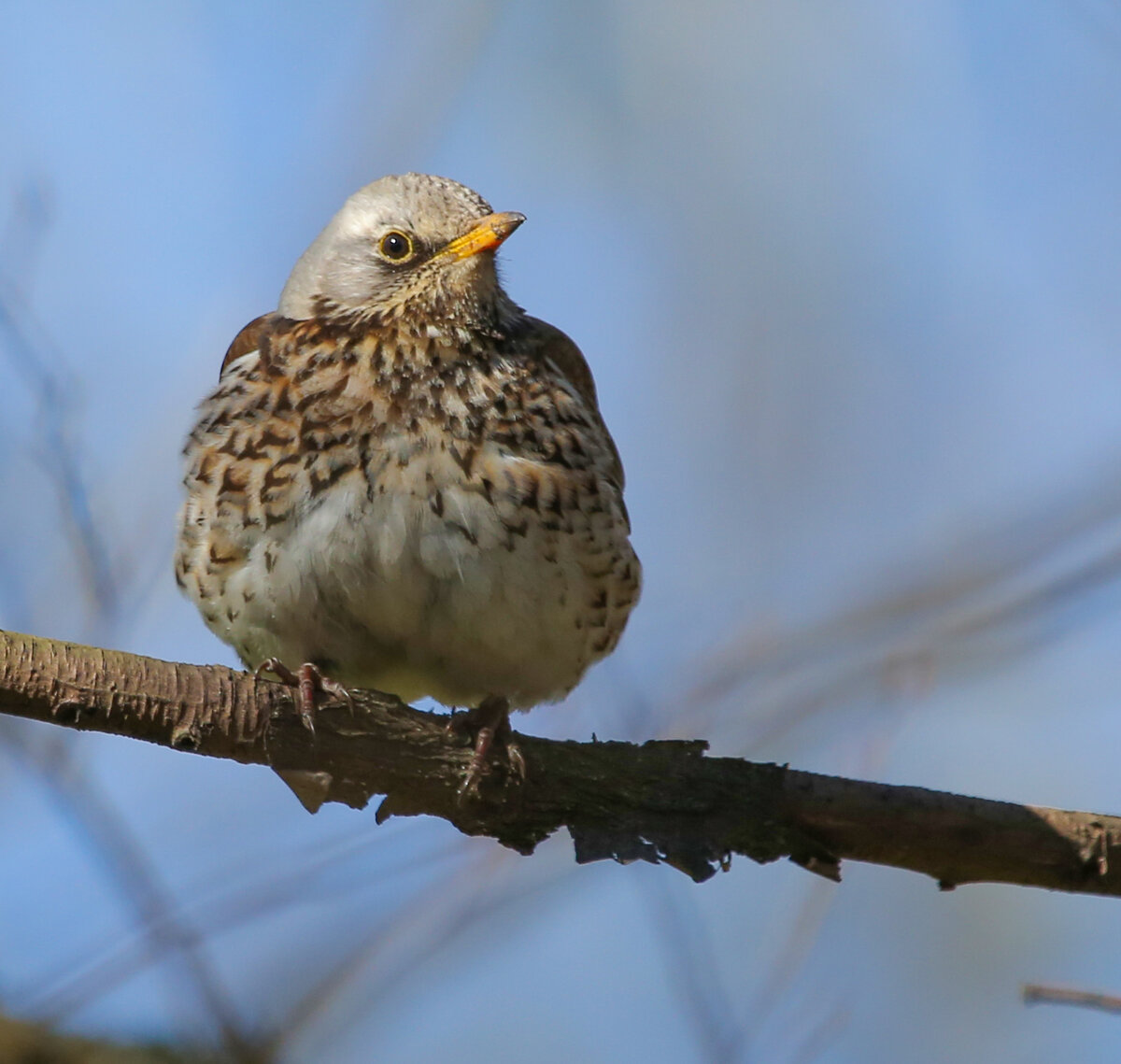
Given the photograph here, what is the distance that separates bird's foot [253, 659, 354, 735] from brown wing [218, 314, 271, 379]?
65.3 inches

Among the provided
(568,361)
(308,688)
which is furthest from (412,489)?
(568,361)

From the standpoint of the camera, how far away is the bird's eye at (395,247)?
18.1 ft

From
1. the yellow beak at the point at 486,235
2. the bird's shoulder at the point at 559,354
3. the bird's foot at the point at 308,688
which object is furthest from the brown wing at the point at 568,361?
the bird's foot at the point at 308,688

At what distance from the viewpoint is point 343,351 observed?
17.1ft

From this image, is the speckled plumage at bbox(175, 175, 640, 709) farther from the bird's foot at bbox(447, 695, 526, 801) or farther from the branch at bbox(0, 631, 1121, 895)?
the branch at bbox(0, 631, 1121, 895)

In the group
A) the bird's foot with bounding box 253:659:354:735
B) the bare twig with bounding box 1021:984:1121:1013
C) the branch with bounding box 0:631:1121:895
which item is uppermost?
the bird's foot with bounding box 253:659:354:735

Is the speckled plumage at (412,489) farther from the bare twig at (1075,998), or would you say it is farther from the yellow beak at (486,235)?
the bare twig at (1075,998)

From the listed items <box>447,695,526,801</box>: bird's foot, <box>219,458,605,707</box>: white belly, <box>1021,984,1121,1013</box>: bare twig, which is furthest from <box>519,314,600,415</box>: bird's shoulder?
<box>1021,984,1121,1013</box>: bare twig

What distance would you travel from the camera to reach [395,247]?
5.54 meters

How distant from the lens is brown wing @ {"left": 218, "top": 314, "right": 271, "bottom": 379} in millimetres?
5492

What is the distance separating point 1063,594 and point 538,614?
7.20 ft

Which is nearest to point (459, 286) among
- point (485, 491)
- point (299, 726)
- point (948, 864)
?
point (485, 491)

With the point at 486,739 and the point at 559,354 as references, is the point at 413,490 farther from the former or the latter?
the point at 559,354

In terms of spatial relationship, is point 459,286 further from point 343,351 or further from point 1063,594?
point 1063,594
